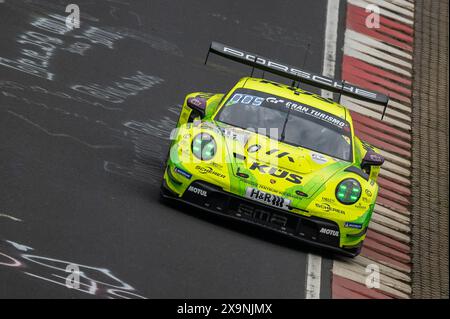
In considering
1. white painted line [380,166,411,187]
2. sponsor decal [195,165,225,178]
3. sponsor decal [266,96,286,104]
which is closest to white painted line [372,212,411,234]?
white painted line [380,166,411,187]

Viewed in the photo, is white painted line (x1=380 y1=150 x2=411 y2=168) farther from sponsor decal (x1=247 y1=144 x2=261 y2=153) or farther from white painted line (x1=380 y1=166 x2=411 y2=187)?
sponsor decal (x1=247 y1=144 x2=261 y2=153)

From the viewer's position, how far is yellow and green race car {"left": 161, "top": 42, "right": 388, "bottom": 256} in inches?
427

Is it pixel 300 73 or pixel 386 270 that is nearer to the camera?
pixel 386 270

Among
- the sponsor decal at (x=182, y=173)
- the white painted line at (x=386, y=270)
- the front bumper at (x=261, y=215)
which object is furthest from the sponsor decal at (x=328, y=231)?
the sponsor decal at (x=182, y=173)

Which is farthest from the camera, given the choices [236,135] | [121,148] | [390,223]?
[390,223]

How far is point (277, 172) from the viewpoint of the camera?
11055 mm

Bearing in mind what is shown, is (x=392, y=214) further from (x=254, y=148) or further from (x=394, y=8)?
(x=394, y=8)

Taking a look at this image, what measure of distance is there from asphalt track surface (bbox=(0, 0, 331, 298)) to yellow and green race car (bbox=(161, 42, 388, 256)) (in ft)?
0.89

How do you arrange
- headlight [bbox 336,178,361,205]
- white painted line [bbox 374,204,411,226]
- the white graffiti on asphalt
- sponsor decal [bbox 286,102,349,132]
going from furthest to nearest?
white painted line [bbox 374,204,411,226], sponsor decal [bbox 286,102,349,132], headlight [bbox 336,178,361,205], the white graffiti on asphalt

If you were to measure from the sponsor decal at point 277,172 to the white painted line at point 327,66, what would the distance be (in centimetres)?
71

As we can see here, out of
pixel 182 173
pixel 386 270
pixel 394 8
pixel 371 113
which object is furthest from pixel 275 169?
pixel 394 8

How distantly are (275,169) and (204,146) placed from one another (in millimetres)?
695

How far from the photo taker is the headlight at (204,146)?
11047mm
